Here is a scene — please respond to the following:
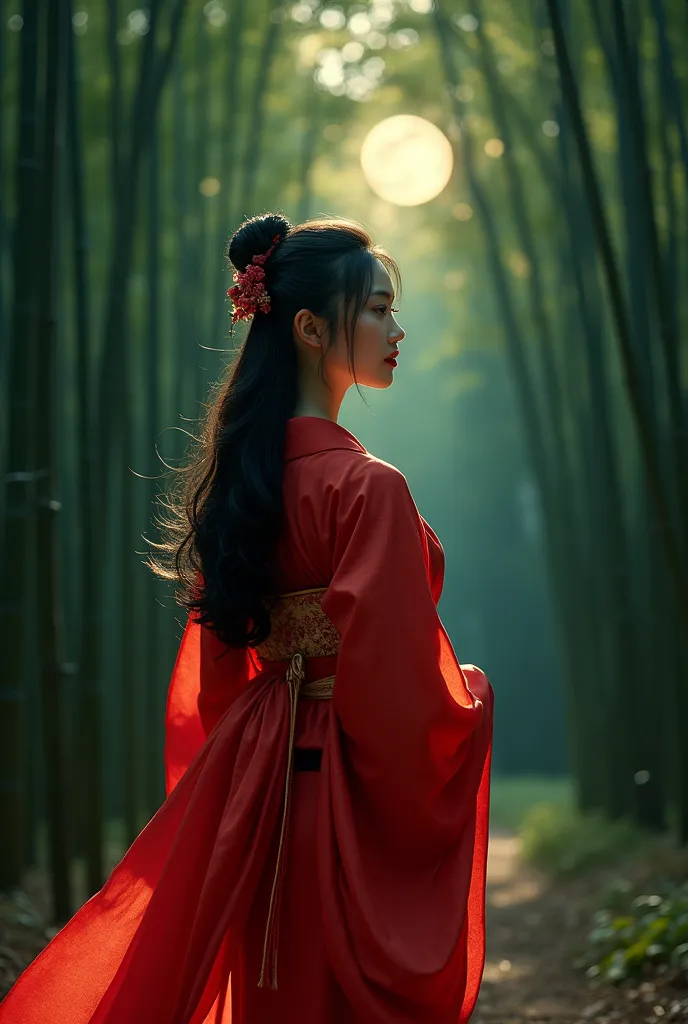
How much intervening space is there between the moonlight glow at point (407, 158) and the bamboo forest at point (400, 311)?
19 millimetres

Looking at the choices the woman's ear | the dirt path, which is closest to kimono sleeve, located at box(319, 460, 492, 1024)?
the woman's ear

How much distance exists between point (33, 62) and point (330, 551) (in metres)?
1.89

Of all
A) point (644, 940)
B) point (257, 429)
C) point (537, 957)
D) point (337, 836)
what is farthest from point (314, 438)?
point (537, 957)

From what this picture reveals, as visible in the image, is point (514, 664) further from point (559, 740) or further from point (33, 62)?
point (33, 62)

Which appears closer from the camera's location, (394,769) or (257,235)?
(394,769)

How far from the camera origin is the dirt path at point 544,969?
2.86 metres

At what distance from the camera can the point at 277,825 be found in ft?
5.57

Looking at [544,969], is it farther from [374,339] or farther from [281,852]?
[374,339]

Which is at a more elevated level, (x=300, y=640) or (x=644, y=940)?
(x=300, y=640)

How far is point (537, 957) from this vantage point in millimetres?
4043

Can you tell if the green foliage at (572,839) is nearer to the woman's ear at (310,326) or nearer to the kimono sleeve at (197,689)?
the kimono sleeve at (197,689)

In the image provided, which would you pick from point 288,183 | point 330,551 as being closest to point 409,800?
point 330,551

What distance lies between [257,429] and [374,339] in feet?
0.73

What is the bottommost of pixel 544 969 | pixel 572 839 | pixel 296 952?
pixel 572 839
